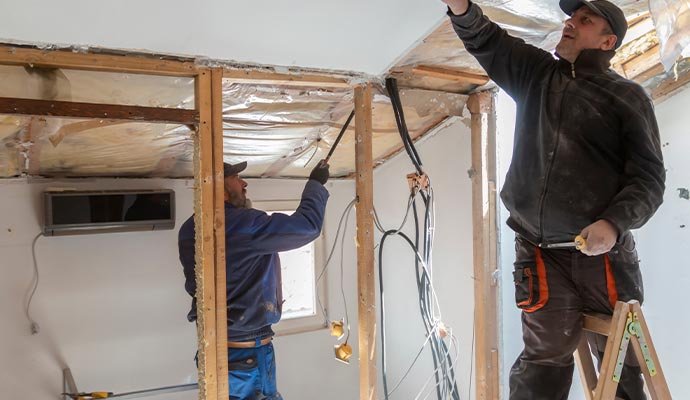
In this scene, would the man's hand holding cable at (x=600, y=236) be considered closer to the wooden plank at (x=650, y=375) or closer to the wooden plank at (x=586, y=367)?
the wooden plank at (x=650, y=375)

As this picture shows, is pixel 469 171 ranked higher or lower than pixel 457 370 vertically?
higher

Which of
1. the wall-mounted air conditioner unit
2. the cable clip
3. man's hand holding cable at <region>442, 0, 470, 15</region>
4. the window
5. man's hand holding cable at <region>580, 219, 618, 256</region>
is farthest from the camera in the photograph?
the window

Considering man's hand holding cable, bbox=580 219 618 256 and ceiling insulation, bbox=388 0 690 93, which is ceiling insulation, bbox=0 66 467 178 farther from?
man's hand holding cable, bbox=580 219 618 256

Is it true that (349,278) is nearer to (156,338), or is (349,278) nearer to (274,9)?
(156,338)

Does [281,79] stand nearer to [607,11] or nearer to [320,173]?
[320,173]

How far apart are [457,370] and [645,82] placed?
162cm

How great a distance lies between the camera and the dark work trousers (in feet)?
4.00

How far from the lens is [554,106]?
1258 mm

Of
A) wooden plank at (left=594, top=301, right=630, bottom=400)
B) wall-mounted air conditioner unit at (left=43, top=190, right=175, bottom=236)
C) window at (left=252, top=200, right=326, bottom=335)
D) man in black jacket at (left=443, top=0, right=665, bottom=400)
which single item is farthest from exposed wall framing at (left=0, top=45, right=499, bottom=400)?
window at (left=252, top=200, right=326, bottom=335)

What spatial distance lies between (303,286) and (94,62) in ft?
7.50

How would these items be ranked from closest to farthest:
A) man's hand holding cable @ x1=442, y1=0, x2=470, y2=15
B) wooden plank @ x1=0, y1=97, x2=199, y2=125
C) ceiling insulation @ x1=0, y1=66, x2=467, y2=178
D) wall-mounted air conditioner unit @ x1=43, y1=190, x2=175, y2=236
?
1. man's hand holding cable @ x1=442, y1=0, x2=470, y2=15
2. wooden plank @ x1=0, y1=97, x2=199, y2=125
3. ceiling insulation @ x1=0, y1=66, x2=467, y2=178
4. wall-mounted air conditioner unit @ x1=43, y1=190, x2=175, y2=236

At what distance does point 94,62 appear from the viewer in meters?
1.35

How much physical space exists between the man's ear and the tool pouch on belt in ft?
1.92

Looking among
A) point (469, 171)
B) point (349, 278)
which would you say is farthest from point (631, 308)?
point (349, 278)
